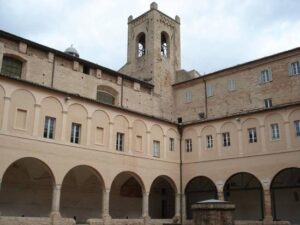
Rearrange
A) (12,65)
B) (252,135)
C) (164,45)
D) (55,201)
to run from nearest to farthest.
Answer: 1. (55,201)
2. (12,65)
3. (252,135)
4. (164,45)

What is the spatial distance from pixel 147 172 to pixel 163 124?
385cm

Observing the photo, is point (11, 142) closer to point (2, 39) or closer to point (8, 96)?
point (8, 96)

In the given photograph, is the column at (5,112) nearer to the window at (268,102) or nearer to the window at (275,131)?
the window at (275,131)

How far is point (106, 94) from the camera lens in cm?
2658

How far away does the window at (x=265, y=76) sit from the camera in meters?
25.6

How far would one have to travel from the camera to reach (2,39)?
69.9 feet

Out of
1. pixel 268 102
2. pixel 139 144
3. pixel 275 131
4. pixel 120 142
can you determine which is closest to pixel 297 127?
pixel 275 131

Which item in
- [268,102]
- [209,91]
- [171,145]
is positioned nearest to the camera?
[268,102]

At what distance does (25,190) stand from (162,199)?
38.3 feet

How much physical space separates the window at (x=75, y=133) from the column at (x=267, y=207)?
36.9ft

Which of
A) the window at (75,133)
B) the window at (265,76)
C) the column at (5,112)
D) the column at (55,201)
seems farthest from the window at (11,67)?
the window at (265,76)

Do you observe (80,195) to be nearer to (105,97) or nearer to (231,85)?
(105,97)

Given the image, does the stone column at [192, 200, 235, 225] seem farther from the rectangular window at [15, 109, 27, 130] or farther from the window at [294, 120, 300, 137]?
the window at [294, 120, 300, 137]

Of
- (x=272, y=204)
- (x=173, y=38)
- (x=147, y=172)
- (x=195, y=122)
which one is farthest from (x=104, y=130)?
(x=173, y=38)
